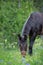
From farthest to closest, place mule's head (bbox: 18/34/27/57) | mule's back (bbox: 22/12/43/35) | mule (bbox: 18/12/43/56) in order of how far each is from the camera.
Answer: mule's back (bbox: 22/12/43/35) < mule (bbox: 18/12/43/56) < mule's head (bbox: 18/34/27/57)

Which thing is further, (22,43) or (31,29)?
(31,29)

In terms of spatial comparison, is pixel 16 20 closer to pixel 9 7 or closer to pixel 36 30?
pixel 9 7

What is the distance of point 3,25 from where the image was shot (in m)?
13.5

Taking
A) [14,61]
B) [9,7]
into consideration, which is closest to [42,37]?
[9,7]

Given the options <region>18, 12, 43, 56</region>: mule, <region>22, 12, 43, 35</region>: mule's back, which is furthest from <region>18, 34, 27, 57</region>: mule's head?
<region>22, 12, 43, 35</region>: mule's back

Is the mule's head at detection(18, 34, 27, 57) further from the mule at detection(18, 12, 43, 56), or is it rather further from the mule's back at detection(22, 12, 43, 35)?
the mule's back at detection(22, 12, 43, 35)

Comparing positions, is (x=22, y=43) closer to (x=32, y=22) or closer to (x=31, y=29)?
(x=31, y=29)

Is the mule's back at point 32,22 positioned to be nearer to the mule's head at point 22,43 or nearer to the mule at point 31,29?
the mule at point 31,29

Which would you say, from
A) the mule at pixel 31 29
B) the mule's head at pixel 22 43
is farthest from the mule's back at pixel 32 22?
the mule's head at pixel 22 43

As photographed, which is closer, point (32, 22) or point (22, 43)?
point (22, 43)

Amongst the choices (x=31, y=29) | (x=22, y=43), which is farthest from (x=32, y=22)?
(x=22, y=43)

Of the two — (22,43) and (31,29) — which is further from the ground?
(22,43)

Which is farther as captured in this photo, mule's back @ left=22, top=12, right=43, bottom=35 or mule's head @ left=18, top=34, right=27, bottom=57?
mule's back @ left=22, top=12, right=43, bottom=35

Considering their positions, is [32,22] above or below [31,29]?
above
